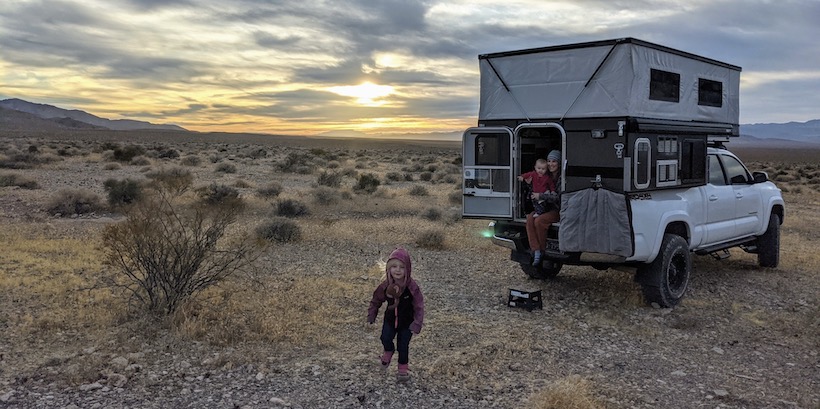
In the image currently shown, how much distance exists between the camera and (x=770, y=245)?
942 centimetres

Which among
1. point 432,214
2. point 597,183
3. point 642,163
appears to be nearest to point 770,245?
point 642,163

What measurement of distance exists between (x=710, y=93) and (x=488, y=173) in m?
3.32

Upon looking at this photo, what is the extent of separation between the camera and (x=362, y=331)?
629 centimetres

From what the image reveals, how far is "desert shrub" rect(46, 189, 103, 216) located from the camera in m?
Result: 14.2

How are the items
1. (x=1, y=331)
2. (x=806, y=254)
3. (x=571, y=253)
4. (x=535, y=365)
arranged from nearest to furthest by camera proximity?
Result: (x=535, y=365), (x=1, y=331), (x=571, y=253), (x=806, y=254)

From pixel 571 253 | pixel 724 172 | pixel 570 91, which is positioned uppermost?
pixel 570 91

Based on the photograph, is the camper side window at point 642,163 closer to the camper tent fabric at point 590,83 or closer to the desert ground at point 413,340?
the camper tent fabric at point 590,83

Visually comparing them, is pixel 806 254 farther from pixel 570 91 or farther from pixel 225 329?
pixel 225 329

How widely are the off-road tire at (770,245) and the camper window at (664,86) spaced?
3268 millimetres

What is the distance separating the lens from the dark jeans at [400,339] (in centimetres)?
499

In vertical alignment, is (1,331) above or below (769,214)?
below

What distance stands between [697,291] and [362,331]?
470 centimetres

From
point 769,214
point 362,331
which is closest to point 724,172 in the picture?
point 769,214

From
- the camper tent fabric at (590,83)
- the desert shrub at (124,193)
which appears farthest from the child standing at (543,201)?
the desert shrub at (124,193)
